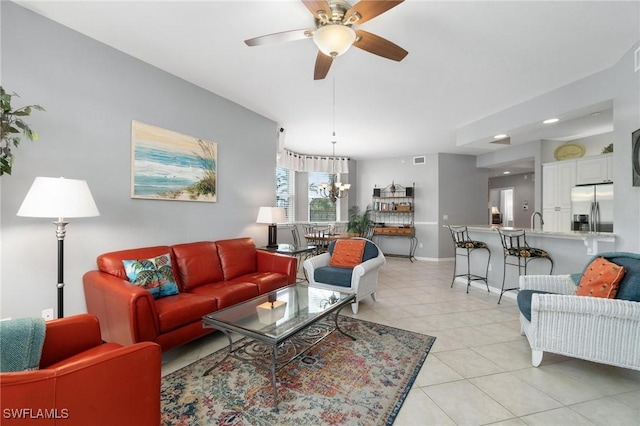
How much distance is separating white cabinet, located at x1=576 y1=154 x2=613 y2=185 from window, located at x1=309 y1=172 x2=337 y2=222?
17.0 feet

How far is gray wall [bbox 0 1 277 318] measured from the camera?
2.21 meters

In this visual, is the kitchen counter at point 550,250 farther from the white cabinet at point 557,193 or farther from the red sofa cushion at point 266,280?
the red sofa cushion at point 266,280

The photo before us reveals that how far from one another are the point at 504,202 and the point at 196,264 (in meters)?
10.7

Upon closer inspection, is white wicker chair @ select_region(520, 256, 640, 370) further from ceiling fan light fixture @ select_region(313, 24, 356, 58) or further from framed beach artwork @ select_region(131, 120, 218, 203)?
framed beach artwork @ select_region(131, 120, 218, 203)

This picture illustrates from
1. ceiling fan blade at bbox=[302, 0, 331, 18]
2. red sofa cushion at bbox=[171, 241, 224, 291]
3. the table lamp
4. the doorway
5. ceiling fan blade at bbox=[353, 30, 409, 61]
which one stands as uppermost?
ceiling fan blade at bbox=[302, 0, 331, 18]

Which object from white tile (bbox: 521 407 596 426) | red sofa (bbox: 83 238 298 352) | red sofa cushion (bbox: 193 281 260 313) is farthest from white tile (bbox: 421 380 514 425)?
red sofa (bbox: 83 238 298 352)

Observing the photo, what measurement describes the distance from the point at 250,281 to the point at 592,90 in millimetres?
4499

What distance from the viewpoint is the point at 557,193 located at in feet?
17.6

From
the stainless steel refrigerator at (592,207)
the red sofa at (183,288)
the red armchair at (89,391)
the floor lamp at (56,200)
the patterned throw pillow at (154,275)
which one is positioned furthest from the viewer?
the stainless steel refrigerator at (592,207)

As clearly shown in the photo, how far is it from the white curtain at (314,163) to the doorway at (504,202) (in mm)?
5661

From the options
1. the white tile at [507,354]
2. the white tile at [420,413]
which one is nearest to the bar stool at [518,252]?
the white tile at [507,354]

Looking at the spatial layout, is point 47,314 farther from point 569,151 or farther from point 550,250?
point 569,151

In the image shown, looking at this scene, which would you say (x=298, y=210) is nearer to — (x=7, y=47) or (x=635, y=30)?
(x=7, y=47)

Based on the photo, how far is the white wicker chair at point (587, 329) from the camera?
2006 mm
